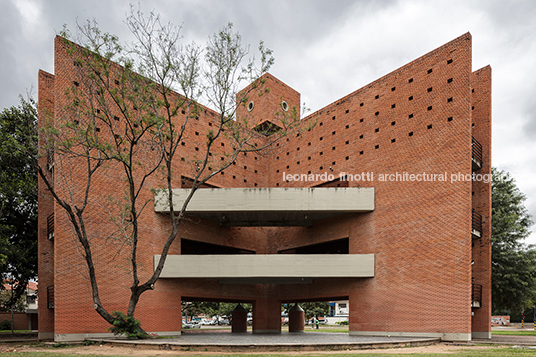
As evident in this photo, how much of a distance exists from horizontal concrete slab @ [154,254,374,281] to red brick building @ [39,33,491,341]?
59 mm

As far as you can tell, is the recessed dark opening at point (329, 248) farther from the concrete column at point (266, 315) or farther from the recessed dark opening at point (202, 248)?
the concrete column at point (266, 315)

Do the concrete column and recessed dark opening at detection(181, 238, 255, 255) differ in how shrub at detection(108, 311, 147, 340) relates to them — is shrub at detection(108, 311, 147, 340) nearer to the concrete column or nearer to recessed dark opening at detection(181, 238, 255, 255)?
recessed dark opening at detection(181, 238, 255, 255)

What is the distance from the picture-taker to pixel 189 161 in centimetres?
2541

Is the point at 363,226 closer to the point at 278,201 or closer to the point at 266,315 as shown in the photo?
the point at 278,201

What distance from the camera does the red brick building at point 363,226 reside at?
19094 millimetres

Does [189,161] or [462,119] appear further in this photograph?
[189,161]

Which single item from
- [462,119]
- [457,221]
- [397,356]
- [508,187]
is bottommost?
[397,356]

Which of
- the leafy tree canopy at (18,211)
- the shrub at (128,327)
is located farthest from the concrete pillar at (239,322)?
the leafy tree canopy at (18,211)

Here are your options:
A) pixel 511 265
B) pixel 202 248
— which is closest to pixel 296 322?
pixel 202 248

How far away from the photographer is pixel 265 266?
22.0m

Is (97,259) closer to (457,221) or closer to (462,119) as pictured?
(457,221)

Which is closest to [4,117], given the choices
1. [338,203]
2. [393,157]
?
[338,203]

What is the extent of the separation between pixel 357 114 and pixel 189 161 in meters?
11.5

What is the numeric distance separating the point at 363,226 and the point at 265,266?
248 inches
